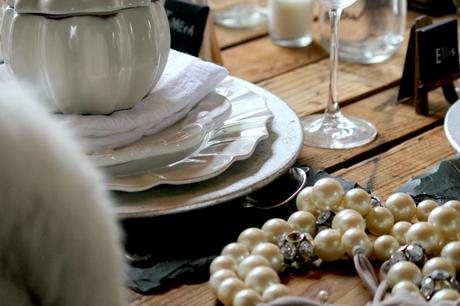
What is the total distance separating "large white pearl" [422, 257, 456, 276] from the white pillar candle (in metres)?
0.55

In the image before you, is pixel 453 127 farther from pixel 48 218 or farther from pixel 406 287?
pixel 48 218

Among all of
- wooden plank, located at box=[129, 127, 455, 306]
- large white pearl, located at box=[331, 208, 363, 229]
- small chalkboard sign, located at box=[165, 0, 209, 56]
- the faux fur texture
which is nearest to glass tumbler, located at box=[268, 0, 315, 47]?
small chalkboard sign, located at box=[165, 0, 209, 56]

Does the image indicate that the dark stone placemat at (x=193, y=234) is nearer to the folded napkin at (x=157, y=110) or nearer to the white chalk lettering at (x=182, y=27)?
the folded napkin at (x=157, y=110)

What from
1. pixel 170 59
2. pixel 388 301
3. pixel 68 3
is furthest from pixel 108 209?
pixel 170 59

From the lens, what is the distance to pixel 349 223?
54cm

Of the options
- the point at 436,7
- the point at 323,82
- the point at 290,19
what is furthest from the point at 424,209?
the point at 436,7

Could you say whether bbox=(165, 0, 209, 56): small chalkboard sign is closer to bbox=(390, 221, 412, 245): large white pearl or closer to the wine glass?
the wine glass

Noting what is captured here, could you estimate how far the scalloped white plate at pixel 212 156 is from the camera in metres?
0.59

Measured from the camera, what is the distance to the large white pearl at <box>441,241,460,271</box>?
A: 52cm

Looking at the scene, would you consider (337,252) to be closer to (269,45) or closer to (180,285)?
(180,285)

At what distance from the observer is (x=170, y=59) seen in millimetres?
741

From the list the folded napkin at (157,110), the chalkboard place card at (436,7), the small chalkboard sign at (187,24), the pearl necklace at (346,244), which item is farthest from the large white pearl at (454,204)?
the chalkboard place card at (436,7)

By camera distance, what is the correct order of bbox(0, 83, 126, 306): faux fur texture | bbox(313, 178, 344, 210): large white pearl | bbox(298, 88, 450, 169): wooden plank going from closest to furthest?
bbox(0, 83, 126, 306): faux fur texture < bbox(313, 178, 344, 210): large white pearl < bbox(298, 88, 450, 169): wooden plank

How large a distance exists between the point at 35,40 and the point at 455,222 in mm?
310
